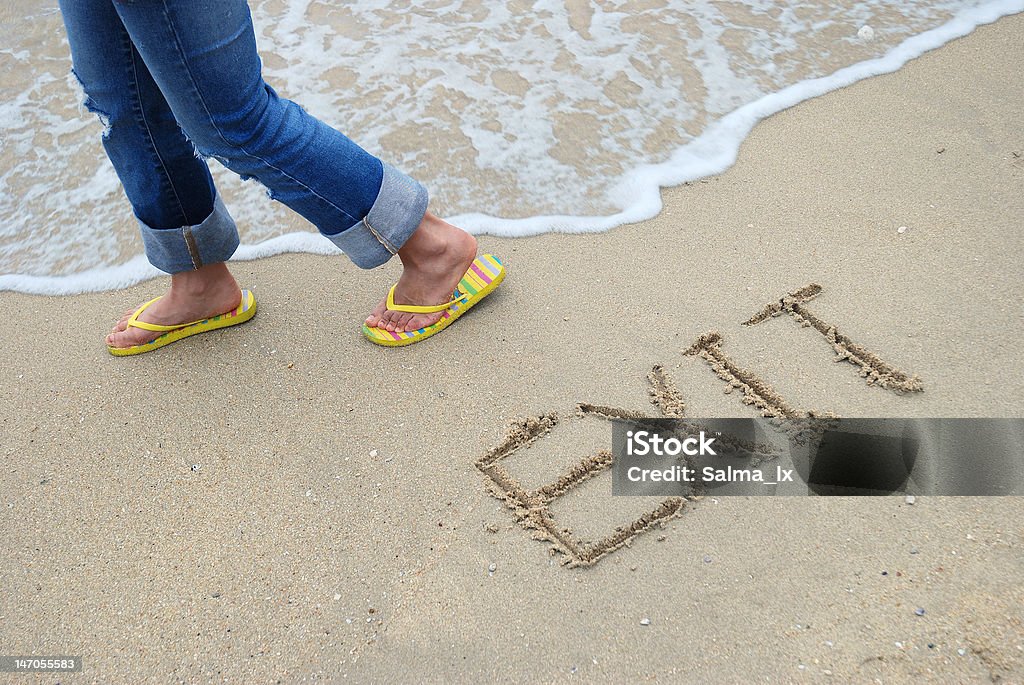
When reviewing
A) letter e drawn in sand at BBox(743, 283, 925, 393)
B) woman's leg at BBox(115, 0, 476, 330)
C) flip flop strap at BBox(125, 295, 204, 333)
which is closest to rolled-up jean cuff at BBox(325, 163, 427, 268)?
woman's leg at BBox(115, 0, 476, 330)

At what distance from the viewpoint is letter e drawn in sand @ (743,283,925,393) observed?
1.89 m

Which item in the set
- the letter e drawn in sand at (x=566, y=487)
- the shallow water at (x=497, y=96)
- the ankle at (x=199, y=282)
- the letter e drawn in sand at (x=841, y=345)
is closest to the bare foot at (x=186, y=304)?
the ankle at (x=199, y=282)

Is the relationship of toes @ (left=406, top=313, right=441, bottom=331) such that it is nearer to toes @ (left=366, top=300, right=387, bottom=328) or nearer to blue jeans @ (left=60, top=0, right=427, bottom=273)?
toes @ (left=366, top=300, right=387, bottom=328)

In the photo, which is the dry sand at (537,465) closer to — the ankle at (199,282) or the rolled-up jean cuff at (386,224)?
the ankle at (199,282)

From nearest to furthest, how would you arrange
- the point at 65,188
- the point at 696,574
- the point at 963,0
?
the point at 696,574, the point at 65,188, the point at 963,0

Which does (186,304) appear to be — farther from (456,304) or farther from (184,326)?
(456,304)

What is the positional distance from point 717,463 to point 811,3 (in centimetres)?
287

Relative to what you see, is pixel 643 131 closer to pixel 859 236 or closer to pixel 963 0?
pixel 859 236

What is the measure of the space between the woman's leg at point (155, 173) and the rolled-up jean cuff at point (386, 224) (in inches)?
14.9

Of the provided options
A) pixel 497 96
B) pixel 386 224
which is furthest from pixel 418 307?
pixel 497 96

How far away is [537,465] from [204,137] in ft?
3.14

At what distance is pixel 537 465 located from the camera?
1819mm

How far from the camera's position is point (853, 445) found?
1762mm

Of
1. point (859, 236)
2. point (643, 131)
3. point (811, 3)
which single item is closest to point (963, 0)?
point (811, 3)
